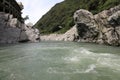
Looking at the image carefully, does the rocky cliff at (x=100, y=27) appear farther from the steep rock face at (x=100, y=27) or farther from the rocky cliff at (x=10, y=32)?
the rocky cliff at (x=10, y=32)

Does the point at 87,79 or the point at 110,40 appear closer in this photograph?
the point at 87,79

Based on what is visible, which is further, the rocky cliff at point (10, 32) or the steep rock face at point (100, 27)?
the rocky cliff at point (10, 32)

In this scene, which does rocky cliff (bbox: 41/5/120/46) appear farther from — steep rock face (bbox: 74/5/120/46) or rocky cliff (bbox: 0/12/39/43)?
rocky cliff (bbox: 0/12/39/43)

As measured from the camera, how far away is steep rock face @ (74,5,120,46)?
35688 millimetres

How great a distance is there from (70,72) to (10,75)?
3.89m

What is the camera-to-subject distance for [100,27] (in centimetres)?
4556

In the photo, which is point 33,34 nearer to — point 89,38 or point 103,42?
point 89,38

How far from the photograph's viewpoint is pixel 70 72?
42.8 feet

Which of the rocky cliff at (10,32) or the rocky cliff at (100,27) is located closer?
the rocky cliff at (100,27)

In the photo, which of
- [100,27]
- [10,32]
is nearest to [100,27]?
[100,27]

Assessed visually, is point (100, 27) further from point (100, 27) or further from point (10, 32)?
point (10, 32)

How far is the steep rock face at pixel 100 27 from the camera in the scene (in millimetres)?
35688

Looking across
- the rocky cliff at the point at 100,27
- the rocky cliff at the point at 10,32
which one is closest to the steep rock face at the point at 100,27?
the rocky cliff at the point at 100,27

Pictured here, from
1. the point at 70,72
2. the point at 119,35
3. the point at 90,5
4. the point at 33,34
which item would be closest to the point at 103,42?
the point at 119,35
